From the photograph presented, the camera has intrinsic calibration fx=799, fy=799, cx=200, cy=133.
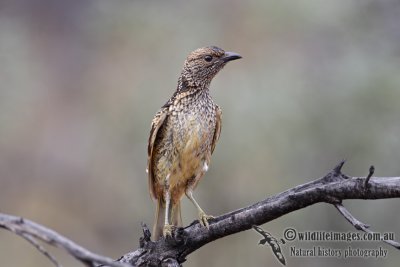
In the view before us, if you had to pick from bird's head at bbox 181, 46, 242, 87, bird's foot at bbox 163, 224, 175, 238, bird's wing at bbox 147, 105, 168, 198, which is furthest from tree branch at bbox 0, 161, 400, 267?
bird's head at bbox 181, 46, 242, 87

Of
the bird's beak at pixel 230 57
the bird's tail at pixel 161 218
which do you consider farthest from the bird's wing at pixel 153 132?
the bird's beak at pixel 230 57

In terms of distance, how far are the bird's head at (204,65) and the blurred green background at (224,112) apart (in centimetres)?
299

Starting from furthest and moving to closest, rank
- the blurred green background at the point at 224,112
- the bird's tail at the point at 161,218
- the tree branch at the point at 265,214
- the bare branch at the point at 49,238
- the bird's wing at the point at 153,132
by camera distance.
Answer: the blurred green background at the point at 224,112
the bird's wing at the point at 153,132
the bird's tail at the point at 161,218
the tree branch at the point at 265,214
the bare branch at the point at 49,238

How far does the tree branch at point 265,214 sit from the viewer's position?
12.5ft

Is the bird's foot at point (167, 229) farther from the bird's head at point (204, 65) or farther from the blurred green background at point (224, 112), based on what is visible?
the blurred green background at point (224, 112)

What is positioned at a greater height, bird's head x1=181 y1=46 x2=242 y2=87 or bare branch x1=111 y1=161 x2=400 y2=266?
bird's head x1=181 y1=46 x2=242 y2=87

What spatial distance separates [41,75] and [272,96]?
7.92 meters

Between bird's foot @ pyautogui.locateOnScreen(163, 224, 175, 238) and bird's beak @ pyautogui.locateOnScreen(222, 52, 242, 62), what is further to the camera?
bird's beak @ pyautogui.locateOnScreen(222, 52, 242, 62)

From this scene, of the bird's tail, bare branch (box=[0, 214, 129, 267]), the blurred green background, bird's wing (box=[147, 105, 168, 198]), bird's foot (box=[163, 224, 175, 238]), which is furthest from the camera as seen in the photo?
the blurred green background

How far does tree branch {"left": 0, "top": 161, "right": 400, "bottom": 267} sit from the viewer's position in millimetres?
3797

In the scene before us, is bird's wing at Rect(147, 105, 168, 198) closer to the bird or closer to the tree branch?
the bird

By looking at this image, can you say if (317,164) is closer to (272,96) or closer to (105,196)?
(272,96)

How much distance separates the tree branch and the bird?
1.00 metres

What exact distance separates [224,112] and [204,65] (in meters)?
4.08
